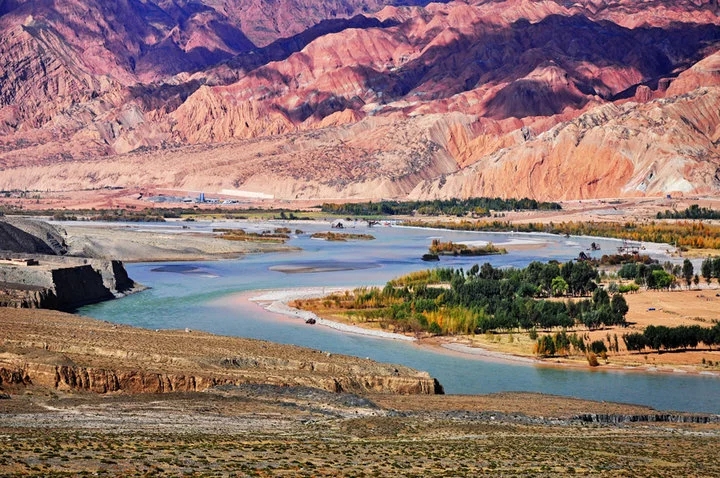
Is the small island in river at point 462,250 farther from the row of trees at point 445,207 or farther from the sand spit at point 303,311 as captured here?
the row of trees at point 445,207

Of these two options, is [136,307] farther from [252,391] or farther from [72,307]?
[252,391]

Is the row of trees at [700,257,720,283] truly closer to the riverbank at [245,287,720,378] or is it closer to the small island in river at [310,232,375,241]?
the riverbank at [245,287,720,378]

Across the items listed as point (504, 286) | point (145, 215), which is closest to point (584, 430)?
point (504, 286)

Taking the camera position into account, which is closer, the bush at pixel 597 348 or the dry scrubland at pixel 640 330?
the dry scrubland at pixel 640 330

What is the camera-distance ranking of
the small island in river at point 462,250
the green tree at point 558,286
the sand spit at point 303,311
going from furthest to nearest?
the small island in river at point 462,250 < the green tree at point 558,286 < the sand spit at point 303,311

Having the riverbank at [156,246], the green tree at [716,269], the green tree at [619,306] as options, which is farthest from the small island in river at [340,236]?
the green tree at [619,306]

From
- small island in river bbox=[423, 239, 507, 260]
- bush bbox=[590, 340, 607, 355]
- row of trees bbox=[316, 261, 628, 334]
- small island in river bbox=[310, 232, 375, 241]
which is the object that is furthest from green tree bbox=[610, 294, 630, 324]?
small island in river bbox=[310, 232, 375, 241]

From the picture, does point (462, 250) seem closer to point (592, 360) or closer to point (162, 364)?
point (592, 360)
